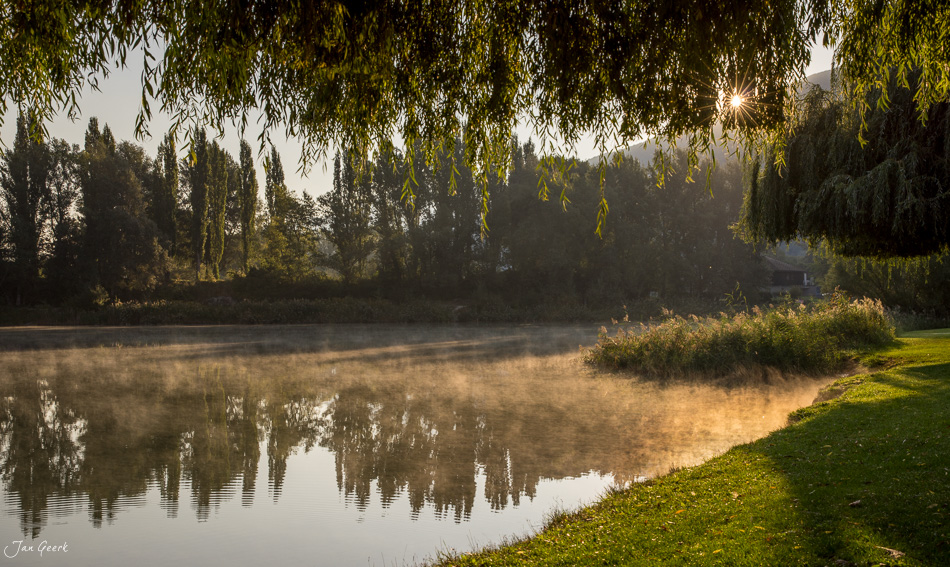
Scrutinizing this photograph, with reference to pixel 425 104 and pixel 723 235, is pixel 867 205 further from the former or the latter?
pixel 723 235

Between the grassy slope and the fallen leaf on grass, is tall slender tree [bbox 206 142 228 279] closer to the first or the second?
the grassy slope

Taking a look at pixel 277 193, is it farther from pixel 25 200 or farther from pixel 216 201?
pixel 25 200

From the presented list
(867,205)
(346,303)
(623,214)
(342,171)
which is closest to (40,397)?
(867,205)

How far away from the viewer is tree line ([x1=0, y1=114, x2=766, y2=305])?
38969mm

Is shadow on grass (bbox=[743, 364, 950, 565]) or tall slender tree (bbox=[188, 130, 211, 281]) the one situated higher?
tall slender tree (bbox=[188, 130, 211, 281])

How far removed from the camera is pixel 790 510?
14.4 ft

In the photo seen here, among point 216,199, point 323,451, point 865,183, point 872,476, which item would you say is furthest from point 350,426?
point 216,199

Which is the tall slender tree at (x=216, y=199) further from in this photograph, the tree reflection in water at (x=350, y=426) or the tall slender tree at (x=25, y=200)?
the tree reflection in water at (x=350, y=426)

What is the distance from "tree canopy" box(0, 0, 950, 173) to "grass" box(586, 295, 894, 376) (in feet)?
35.8

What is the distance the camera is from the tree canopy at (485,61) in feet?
11.6

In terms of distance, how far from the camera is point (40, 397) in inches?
489

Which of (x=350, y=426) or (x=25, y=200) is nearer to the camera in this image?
(x=350, y=426)

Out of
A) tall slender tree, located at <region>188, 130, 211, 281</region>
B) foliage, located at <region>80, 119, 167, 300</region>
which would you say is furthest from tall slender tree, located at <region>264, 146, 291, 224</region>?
foliage, located at <region>80, 119, 167, 300</region>
